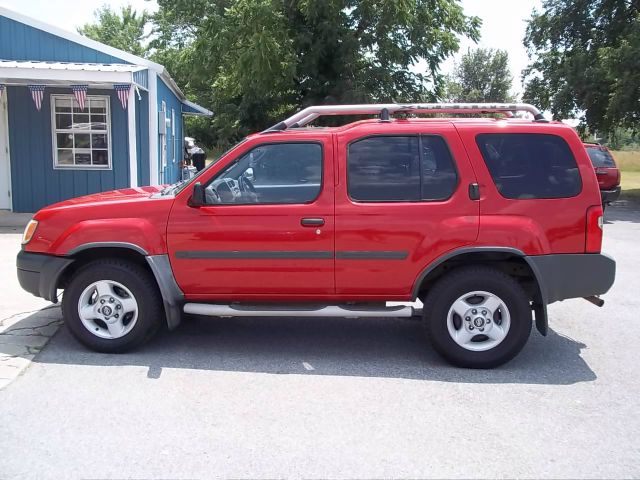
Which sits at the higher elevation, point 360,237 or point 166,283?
point 360,237

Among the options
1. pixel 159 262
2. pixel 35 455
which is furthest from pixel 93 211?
pixel 35 455

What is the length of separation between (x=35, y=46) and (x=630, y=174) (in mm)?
34530

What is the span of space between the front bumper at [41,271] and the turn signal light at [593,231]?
13.6ft

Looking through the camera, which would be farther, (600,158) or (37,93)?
(600,158)

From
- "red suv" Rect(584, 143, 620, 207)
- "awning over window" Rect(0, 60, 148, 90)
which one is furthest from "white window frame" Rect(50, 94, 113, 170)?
"red suv" Rect(584, 143, 620, 207)

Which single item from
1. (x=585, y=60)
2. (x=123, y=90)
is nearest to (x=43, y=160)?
(x=123, y=90)

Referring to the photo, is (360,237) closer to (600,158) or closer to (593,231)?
(593,231)

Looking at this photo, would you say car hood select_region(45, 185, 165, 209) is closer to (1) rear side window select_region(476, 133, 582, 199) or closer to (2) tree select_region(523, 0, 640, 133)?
(1) rear side window select_region(476, 133, 582, 199)

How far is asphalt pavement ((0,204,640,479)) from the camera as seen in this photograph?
3555mm

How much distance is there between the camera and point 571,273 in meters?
5.05

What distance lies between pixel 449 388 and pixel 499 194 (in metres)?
1.55

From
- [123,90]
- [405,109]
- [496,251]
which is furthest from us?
[123,90]

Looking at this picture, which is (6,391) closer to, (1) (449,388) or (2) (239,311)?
(2) (239,311)

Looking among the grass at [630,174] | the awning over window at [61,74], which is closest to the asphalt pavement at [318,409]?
the awning over window at [61,74]
